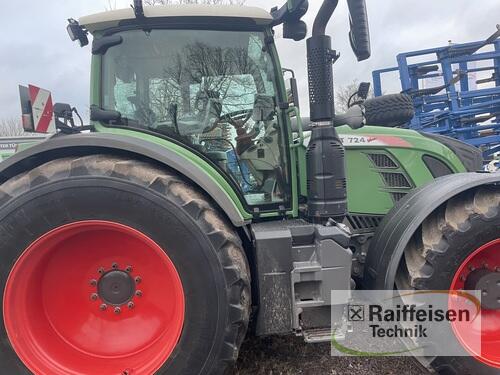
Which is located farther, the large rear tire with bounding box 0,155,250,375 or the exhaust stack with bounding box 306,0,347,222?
the exhaust stack with bounding box 306,0,347,222

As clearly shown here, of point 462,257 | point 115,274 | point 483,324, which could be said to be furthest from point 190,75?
point 483,324

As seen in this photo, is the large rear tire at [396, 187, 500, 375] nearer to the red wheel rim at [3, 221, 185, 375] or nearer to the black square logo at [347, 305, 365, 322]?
the black square logo at [347, 305, 365, 322]

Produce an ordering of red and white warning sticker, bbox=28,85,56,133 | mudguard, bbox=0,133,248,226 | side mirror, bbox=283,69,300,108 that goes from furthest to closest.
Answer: side mirror, bbox=283,69,300,108 < red and white warning sticker, bbox=28,85,56,133 < mudguard, bbox=0,133,248,226

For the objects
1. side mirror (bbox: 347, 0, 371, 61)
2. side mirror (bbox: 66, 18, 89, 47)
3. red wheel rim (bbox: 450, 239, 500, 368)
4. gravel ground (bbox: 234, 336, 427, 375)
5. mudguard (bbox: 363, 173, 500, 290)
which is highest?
side mirror (bbox: 66, 18, 89, 47)

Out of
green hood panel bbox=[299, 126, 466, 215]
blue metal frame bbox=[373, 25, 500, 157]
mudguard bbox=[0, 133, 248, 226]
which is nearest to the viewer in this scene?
mudguard bbox=[0, 133, 248, 226]

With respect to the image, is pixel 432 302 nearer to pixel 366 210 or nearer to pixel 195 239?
pixel 366 210

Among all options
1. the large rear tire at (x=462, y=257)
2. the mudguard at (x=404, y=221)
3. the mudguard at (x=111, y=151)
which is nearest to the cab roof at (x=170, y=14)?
the mudguard at (x=111, y=151)

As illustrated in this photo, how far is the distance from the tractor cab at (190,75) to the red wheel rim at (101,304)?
2.49ft

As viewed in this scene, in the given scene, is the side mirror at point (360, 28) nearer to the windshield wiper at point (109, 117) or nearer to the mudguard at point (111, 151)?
the mudguard at point (111, 151)

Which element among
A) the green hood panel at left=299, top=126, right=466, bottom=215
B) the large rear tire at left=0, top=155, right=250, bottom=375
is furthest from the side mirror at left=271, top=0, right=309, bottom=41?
the large rear tire at left=0, top=155, right=250, bottom=375

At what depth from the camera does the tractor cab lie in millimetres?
2580

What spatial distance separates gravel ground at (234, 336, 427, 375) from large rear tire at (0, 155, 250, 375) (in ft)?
2.35

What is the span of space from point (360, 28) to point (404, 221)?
1231 millimetres

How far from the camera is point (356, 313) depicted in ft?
→ 9.01
